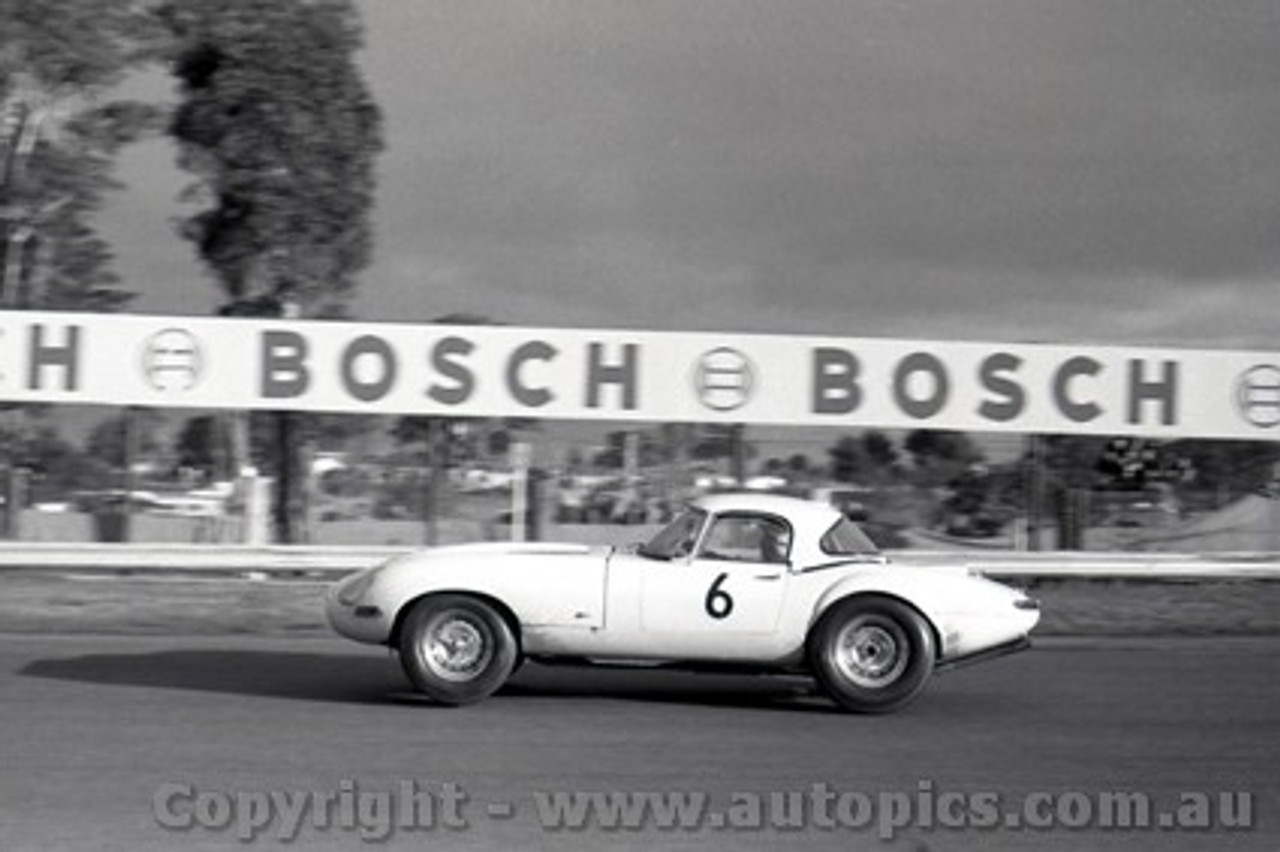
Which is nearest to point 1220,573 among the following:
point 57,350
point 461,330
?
point 461,330

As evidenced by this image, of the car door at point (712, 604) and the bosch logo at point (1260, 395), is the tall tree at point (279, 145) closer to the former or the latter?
the bosch logo at point (1260, 395)

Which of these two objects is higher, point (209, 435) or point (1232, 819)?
point (209, 435)

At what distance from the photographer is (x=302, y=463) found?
26266 millimetres

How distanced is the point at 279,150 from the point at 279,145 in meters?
0.11

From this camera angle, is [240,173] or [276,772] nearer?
[276,772]

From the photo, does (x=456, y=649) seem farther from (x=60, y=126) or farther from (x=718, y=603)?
(x=60, y=126)

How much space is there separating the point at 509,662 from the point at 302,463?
14748 mm

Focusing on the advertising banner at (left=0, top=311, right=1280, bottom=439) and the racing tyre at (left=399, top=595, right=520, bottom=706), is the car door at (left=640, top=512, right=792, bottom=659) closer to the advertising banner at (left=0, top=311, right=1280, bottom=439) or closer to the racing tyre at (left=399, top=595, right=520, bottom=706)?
the racing tyre at (left=399, top=595, right=520, bottom=706)

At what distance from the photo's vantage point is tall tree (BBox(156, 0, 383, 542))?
33.8 meters

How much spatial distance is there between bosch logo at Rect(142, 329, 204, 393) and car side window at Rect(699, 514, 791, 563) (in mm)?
14473

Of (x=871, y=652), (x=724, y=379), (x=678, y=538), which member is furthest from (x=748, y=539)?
(x=724, y=379)

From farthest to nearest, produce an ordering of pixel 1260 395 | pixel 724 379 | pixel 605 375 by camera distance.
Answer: pixel 1260 395
pixel 724 379
pixel 605 375

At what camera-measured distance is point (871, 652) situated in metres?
12.1

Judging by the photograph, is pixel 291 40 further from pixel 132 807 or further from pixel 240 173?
pixel 132 807
